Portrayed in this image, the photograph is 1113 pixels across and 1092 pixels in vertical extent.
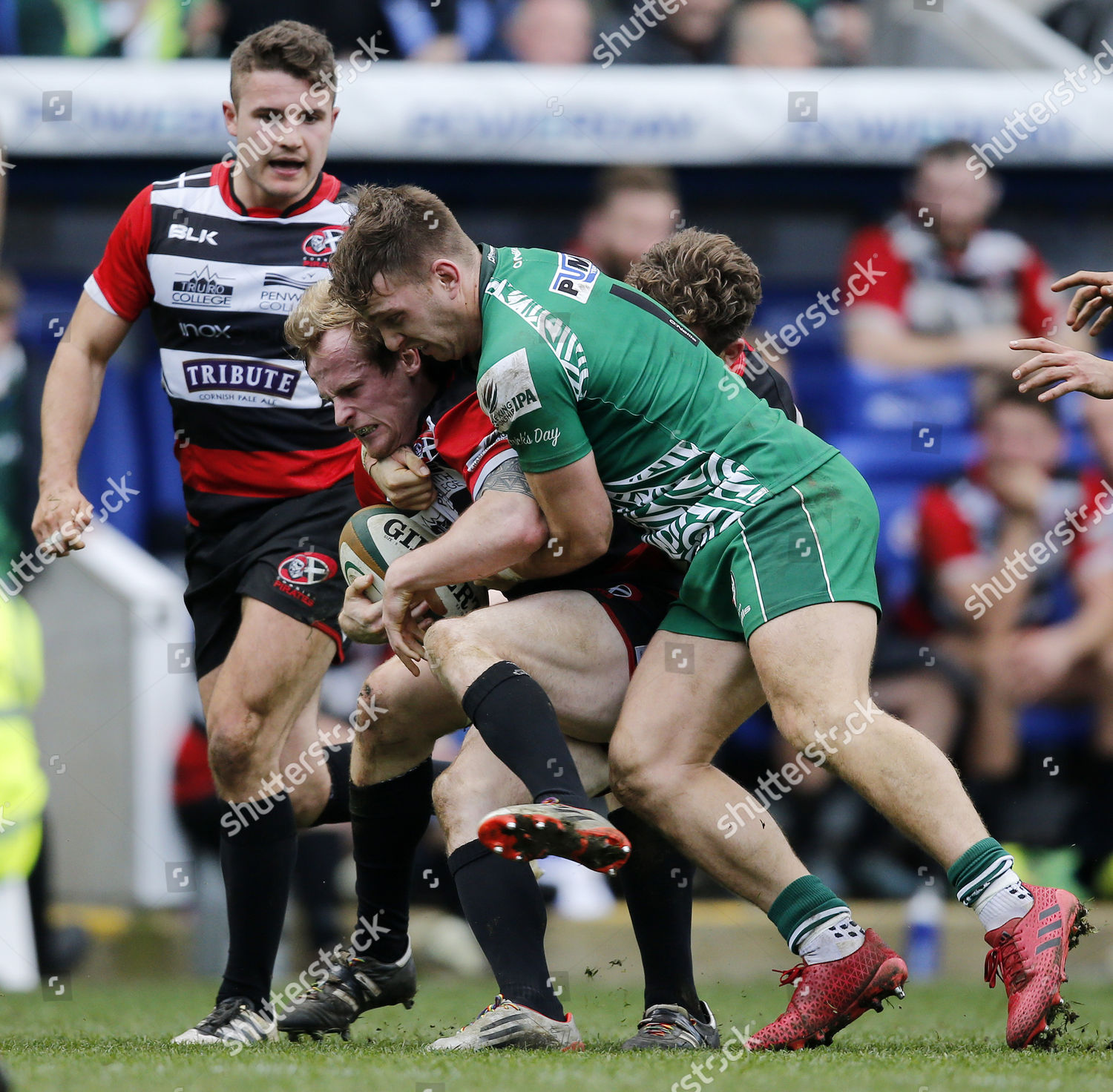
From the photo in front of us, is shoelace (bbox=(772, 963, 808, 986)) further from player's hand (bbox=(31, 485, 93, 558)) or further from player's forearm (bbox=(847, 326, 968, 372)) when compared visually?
player's forearm (bbox=(847, 326, 968, 372))

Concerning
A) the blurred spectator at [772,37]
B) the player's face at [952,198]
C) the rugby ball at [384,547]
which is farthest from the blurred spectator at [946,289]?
the rugby ball at [384,547]

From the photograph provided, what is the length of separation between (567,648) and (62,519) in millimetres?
1385

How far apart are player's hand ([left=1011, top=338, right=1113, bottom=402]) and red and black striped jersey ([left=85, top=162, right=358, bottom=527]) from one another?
189 cm

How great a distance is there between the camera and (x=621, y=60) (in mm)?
7219

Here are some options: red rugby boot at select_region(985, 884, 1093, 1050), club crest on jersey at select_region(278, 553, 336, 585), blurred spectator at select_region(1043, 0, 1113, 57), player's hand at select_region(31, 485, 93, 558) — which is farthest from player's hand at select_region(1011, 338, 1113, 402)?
blurred spectator at select_region(1043, 0, 1113, 57)

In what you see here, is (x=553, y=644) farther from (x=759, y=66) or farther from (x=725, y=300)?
(x=759, y=66)

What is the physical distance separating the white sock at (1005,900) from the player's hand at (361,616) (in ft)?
4.66

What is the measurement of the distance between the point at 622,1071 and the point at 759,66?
5316 millimetres

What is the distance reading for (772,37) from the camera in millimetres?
7207

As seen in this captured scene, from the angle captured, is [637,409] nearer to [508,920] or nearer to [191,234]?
[508,920]

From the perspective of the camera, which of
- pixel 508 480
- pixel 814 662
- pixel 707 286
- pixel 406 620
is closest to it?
pixel 814 662

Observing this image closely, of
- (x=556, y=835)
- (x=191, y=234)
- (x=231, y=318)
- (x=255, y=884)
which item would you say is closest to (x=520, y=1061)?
(x=556, y=835)

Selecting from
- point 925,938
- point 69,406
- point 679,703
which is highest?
point 69,406

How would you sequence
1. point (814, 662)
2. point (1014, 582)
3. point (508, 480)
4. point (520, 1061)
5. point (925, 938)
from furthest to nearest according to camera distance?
point (1014, 582), point (925, 938), point (508, 480), point (814, 662), point (520, 1061)
